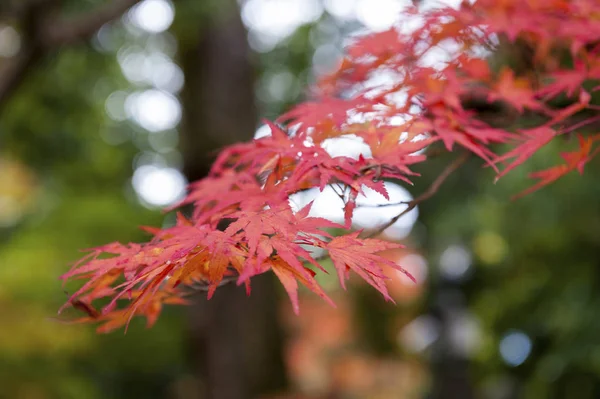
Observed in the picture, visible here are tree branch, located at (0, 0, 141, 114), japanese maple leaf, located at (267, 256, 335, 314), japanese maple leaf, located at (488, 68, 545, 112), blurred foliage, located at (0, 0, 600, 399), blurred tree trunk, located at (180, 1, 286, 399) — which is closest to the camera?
japanese maple leaf, located at (267, 256, 335, 314)

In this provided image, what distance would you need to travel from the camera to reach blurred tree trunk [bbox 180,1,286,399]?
3.82 meters

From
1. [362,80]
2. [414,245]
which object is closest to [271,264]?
[362,80]

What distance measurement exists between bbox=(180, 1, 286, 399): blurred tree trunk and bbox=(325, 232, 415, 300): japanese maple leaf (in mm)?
2957

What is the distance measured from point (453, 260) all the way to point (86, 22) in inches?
181

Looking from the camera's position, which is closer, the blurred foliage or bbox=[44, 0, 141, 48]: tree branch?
bbox=[44, 0, 141, 48]: tree branch

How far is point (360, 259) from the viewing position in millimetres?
752

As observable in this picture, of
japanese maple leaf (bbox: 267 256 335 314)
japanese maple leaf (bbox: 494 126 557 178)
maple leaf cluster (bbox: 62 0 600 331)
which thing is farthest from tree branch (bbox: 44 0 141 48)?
japanese maple leaf (bbox: 267 256 335 314)

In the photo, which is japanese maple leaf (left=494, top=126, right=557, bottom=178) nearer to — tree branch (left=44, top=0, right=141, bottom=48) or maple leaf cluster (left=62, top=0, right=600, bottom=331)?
maple leaf cluster (left=62, top=0, right=600, bottom=331)

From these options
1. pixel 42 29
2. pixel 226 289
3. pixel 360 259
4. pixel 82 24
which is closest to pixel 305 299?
pixel 226 289

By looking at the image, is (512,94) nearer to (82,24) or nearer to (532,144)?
(532,144)

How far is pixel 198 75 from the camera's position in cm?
447

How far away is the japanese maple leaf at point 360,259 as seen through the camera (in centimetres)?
74

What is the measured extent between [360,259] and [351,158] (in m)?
0.23

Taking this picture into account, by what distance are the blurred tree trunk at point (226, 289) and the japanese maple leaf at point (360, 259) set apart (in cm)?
296
